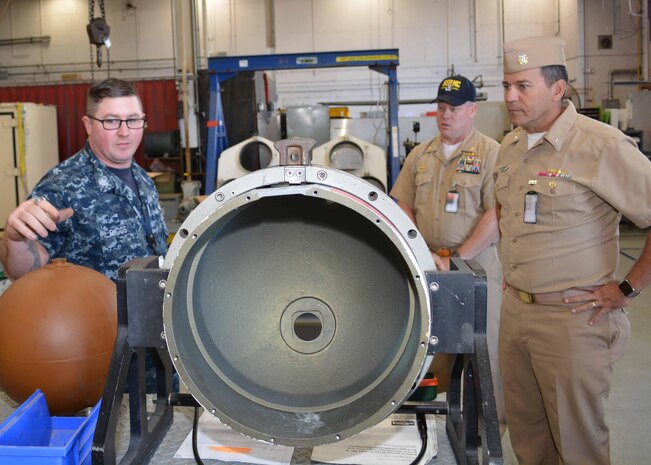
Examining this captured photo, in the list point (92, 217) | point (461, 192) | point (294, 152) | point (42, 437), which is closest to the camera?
point (294, 152)

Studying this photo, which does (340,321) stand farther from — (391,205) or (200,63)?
(200,63)

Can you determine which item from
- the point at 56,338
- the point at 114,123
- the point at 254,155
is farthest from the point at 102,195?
the point at 254,155

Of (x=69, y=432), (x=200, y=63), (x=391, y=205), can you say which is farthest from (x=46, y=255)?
(x=200, y=63)

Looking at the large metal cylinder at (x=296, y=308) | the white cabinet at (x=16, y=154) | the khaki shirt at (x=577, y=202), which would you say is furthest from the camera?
the white cabinet at (x=16, y=154)

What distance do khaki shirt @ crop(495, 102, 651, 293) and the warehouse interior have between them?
543 cm

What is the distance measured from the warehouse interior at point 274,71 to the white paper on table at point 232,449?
20.6 ft

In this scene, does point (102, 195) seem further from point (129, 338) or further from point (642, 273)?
point (642, 273)

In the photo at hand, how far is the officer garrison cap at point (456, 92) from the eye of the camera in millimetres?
2637

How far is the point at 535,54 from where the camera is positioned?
192 cm

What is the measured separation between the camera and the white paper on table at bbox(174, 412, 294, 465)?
1.12 meters

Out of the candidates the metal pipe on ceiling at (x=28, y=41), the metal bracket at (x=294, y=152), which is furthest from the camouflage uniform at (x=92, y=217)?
the metal pipe on ceiling at (x=28, y=41)

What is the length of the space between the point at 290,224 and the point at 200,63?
31.8 ft

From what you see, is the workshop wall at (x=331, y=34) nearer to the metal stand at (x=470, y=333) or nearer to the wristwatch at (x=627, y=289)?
the wristwatch at (x=627, y=289)

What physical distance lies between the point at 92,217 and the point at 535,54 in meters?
1.37
